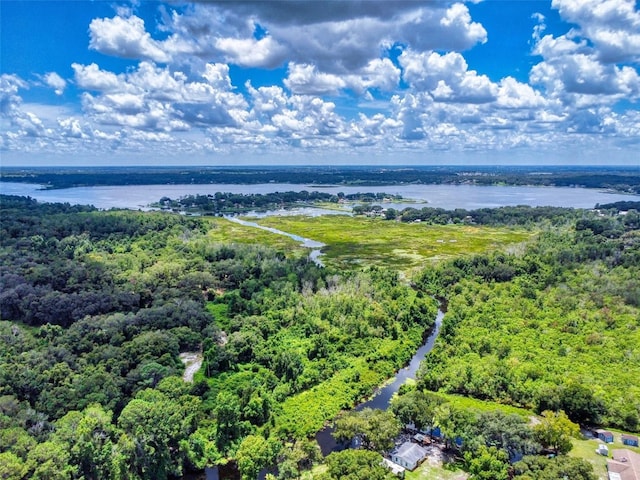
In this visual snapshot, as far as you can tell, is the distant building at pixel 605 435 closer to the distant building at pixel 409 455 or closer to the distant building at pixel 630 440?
the distant building at pixel 630 440

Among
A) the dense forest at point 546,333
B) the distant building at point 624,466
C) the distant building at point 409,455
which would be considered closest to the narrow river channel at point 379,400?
the dense forest at point 546,333

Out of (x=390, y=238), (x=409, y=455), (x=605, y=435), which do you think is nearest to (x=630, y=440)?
(x=605, y=435)

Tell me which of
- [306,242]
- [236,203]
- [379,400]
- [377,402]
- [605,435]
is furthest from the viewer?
[236,203]

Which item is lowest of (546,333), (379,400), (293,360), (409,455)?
(379,400)

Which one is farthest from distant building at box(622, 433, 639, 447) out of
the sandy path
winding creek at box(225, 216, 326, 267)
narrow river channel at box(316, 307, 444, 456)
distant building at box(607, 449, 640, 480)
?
winding creek at box(225, 216, 326, 267)

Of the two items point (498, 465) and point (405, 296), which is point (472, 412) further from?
point (405, 296)

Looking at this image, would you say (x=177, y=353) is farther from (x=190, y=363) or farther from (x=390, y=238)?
(x=390, y=238)

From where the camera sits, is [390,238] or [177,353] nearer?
[177,353]
